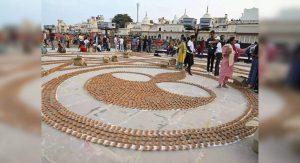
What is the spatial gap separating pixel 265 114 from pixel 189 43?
8.56 meters

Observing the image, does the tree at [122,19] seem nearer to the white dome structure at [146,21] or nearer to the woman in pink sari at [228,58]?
the white dome structure at [146,21]

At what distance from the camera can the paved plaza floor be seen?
307 cm

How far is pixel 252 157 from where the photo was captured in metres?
3.06

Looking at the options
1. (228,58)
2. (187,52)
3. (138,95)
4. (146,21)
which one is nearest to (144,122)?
(138,95)

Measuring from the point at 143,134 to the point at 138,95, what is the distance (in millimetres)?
2301

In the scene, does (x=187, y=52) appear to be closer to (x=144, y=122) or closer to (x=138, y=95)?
(x=138, y=95)

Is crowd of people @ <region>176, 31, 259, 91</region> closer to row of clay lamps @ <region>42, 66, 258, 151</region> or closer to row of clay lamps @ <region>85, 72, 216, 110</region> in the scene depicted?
row of clay lamps @ <region>85, 72, 216, 110</region>

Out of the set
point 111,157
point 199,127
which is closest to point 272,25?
point 111,157

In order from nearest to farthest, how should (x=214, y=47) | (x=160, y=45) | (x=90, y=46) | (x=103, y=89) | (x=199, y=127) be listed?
(x=199, y=127) < (x=103, y=89) < (x=214, y=47) < (x=90, y=46) < (x=160, y=45)

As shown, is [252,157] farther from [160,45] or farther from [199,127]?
[160,45]

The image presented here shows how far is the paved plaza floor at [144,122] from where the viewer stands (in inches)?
121

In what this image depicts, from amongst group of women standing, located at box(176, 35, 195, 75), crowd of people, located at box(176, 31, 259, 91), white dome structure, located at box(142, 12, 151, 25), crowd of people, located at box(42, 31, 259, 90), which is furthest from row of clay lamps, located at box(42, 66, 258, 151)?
white dome structure, located at box(142, 12, 151, 25)

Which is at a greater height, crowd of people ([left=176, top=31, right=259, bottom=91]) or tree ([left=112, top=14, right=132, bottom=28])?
tree ([left=112, top=14, right=132, bottom=28])

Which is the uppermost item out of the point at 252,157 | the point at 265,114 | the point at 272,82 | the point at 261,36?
the point at 261,36
